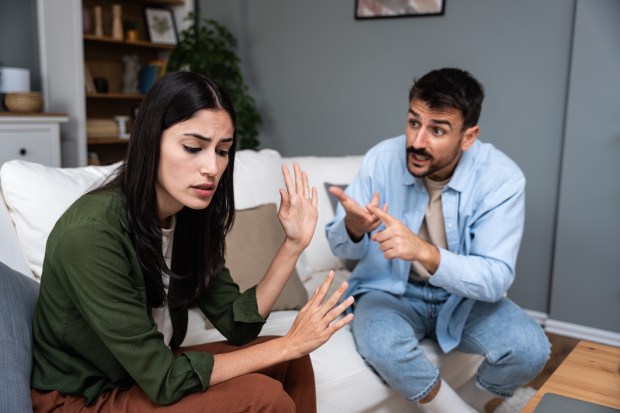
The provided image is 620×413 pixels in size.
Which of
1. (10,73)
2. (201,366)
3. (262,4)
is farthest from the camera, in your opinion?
(262,4)

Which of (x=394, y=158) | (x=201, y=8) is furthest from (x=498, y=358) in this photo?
(x=201, y=8)

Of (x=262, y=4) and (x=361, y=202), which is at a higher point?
(x=262, y=4)

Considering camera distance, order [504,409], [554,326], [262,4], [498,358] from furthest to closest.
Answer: [262,4]
[554,326]
[504,409]
[498,358]

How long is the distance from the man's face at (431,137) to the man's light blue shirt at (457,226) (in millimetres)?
91

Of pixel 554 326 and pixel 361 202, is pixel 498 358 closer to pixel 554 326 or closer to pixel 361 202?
pixel 361 202

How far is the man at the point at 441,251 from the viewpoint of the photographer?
1.70 meters

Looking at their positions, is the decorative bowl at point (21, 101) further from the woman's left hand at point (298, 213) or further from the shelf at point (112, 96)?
the woman's left hand at point (298, 213)

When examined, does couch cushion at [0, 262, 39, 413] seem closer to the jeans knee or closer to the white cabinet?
the jeans knee

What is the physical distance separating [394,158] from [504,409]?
991mm

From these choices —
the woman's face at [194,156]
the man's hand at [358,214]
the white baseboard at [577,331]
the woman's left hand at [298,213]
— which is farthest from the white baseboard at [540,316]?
the woman's face at [194,156]

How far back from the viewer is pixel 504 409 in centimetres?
224

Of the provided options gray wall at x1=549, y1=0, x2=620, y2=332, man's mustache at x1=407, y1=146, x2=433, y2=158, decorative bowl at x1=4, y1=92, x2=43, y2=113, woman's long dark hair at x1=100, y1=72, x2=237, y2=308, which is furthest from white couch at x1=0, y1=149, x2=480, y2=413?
decorative bowl at x1=4, y1=92, x2=43, y2=113

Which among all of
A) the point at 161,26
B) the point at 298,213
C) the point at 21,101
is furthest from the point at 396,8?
the point at 298,213

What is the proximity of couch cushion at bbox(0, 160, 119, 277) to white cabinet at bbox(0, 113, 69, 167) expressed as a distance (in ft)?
5.89
